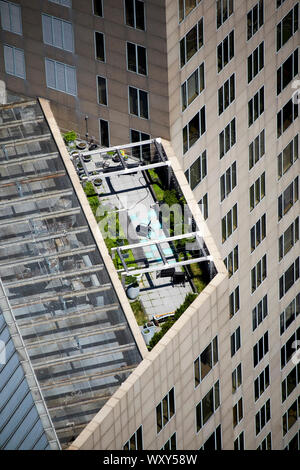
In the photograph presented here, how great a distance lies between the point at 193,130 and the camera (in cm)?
12475

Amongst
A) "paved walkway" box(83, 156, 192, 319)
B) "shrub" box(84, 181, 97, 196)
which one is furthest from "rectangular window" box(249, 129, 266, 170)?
"shrub" box(84, 181, 97, 196)

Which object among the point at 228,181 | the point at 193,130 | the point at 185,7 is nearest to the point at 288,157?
the point at 228,181

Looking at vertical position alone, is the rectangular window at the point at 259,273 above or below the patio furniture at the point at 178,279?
below

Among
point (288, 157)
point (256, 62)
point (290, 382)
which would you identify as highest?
point (256, 62)

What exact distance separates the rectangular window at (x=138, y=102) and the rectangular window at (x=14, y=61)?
30.1 feet

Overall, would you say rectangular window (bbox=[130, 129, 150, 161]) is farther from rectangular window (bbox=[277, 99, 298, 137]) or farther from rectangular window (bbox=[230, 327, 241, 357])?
rectangular window (bbox=[230, 327, 241, 357])

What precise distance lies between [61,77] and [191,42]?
35.7ft

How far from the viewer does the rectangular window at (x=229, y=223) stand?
428 ft

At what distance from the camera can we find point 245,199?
133 m

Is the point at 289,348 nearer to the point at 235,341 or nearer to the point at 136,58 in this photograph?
the point at 235,341

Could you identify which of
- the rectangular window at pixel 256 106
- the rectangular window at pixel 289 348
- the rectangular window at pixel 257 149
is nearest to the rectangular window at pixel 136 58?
the rectangular window at pixel 256 106

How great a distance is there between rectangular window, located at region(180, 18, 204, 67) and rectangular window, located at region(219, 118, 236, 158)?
318 inches

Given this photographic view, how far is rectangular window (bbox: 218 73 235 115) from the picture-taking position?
12669 cm

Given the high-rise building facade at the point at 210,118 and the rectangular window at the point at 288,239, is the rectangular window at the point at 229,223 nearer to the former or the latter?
the high-rise building facade at the point at 210,118
